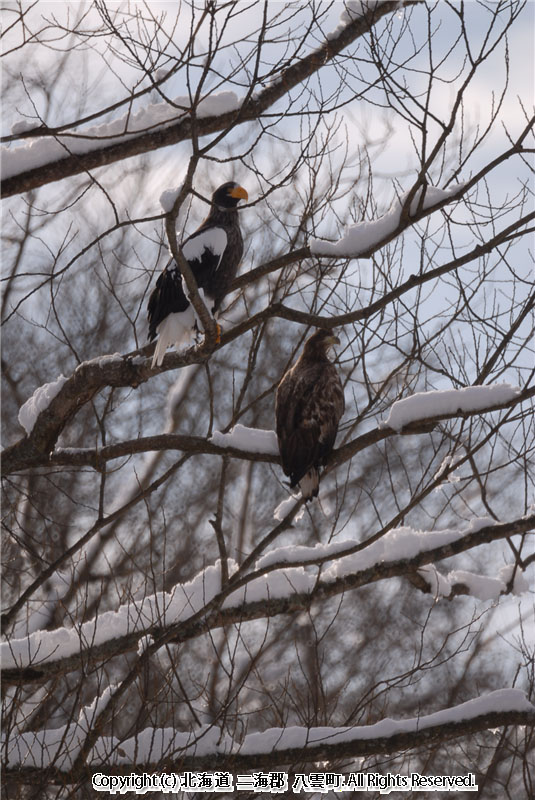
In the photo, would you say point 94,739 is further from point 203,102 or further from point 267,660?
point 267,660

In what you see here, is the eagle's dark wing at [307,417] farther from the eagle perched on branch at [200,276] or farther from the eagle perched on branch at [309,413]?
the eagle perched on branch at [200,276]

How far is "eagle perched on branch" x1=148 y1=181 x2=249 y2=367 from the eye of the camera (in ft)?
20.0

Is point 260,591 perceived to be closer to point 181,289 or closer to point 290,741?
point 290,741

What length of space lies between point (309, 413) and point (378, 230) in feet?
4.86

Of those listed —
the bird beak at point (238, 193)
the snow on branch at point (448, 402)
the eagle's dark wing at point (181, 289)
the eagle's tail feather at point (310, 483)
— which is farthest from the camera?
the bird beak at point (238, 193)

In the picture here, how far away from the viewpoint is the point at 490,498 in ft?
48.2

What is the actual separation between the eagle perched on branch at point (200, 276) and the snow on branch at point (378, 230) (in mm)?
1388

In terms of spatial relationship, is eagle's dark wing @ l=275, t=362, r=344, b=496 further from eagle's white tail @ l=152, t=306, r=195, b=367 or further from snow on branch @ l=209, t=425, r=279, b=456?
eagle's white tail @ l=152, t=306, r=195, b=367

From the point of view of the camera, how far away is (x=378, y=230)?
471 centimetres

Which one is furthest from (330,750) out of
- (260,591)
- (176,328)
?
(176,328)

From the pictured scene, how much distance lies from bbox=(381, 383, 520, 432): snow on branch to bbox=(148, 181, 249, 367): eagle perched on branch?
173cm

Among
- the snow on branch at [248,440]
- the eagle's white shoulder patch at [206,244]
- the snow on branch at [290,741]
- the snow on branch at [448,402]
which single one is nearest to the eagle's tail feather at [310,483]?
the snow on branch at [248,440]

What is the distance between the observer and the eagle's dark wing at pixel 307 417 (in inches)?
Result: 221

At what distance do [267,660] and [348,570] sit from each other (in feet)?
27.3
